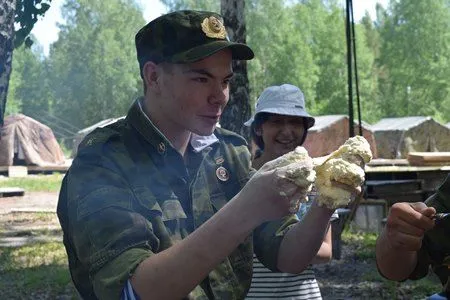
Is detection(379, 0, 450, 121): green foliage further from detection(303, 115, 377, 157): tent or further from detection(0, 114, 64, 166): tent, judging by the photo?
detection(0, 114, 64, 166): tent

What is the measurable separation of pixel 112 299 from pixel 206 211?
49cm

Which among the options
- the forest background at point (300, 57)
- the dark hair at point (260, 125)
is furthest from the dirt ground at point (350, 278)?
the forest background at point (300, 57)

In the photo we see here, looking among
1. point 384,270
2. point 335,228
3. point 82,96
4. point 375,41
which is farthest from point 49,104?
point 384,270

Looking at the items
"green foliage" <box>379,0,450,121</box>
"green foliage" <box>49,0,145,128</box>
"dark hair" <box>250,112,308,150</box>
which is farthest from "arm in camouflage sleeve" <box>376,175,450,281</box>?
"green foliage" <box>49,0,145,128</box>

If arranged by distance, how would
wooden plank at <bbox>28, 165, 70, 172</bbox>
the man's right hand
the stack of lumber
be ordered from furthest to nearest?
wooden plank at <bbox>28, 165, 70, 172</bbox> → the stack of lumber → the man's right hand

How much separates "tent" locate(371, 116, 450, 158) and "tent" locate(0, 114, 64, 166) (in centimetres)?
1675

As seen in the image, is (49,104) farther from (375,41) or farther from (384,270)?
(384,270)

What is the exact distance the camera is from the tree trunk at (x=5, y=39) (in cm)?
405

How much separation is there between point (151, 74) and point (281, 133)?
1972 millimetres

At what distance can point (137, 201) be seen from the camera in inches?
83.9

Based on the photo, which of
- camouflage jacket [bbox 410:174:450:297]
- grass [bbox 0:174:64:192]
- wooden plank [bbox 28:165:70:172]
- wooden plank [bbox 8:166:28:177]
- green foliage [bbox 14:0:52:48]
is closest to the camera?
camouflage jacket [bbox 410:174:450:297]

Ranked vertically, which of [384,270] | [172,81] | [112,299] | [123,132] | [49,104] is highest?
[172,81]

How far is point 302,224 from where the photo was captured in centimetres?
255

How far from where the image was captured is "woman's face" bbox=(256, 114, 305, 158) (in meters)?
4.16
